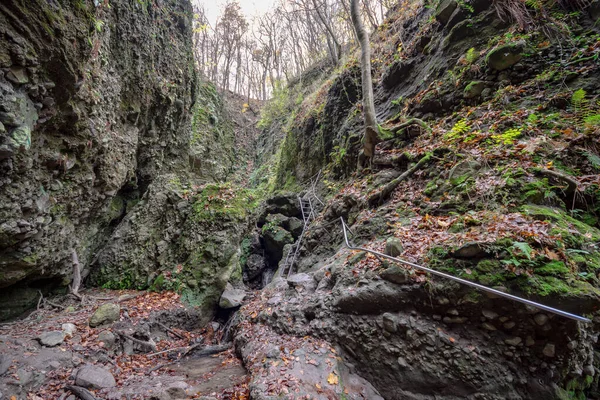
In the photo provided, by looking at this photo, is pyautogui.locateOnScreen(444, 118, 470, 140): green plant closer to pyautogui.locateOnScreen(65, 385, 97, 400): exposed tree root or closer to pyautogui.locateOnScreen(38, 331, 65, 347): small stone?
pyautogui.locateOnScreen(65, 385, 97, 400): exposed tree root

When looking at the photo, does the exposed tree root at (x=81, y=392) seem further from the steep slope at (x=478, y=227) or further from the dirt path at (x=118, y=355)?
the steep slope at (x=478, y=227)

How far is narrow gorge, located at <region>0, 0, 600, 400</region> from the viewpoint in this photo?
3143 millimetres

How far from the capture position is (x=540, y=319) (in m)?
2.76

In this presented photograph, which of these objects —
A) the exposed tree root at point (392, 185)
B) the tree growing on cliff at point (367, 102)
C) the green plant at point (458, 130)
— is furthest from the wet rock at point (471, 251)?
the tree growing on cliff at point (367, 102)

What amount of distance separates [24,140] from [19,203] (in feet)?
5.12

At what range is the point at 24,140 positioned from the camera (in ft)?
12.8

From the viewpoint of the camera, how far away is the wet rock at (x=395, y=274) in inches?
146

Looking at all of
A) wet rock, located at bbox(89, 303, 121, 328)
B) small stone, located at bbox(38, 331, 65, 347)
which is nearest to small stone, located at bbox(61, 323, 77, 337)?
small stone, located at bbox(38, 331, 65, 347)

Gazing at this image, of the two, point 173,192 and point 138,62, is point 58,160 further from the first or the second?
point 138,62

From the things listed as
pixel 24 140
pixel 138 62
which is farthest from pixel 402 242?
pixel 138 62

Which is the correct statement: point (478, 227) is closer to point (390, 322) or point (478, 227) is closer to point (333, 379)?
point (390, 322)

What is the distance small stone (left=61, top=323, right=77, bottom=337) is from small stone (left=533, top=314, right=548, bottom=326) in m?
7.38

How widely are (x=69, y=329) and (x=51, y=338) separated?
394 millimetres

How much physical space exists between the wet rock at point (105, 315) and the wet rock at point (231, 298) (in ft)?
8.30
